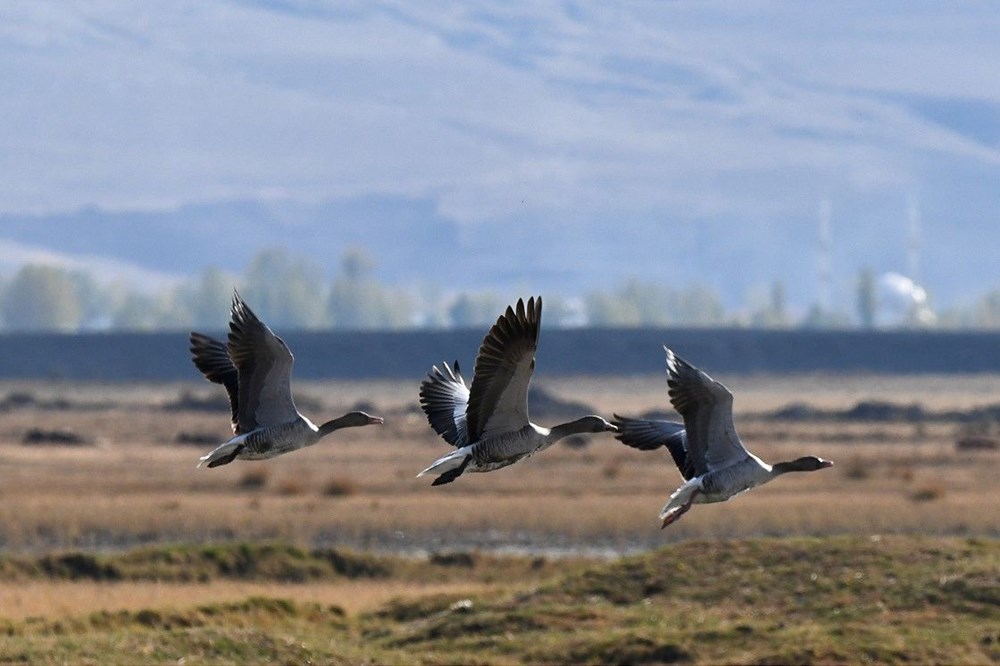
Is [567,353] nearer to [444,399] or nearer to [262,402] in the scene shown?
[444,399]

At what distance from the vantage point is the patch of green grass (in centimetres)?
2427

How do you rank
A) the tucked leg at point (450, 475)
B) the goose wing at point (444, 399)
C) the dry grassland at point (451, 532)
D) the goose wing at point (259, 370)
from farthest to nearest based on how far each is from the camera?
the dry grassland at point (451, 532), the goose wing at point (444, 399), the goose wing at point (259, 370), the tucked leg at point (450, 475)

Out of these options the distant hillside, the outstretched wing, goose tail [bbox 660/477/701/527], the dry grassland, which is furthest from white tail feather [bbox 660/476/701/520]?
the distant hillside

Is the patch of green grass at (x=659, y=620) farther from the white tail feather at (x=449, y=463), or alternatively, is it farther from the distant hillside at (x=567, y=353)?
the distant hillside at (x=567, y=353)

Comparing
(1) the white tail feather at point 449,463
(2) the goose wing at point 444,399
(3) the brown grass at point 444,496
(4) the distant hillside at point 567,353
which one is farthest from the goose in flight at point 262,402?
(4) the distant hillside at point 567,353

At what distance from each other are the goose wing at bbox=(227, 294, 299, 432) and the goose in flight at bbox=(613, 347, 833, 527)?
2.32 meters

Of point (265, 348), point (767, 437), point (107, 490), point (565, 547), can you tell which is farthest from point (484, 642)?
point (767, 437)

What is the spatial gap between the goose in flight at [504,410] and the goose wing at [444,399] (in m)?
1.40

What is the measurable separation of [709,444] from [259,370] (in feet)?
10.5

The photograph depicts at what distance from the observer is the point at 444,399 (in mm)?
15914

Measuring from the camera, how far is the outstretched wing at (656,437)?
13.8 meters

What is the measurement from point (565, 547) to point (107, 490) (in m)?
14.4

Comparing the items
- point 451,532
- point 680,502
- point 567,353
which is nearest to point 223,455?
point 680,502

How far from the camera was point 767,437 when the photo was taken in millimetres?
76125
